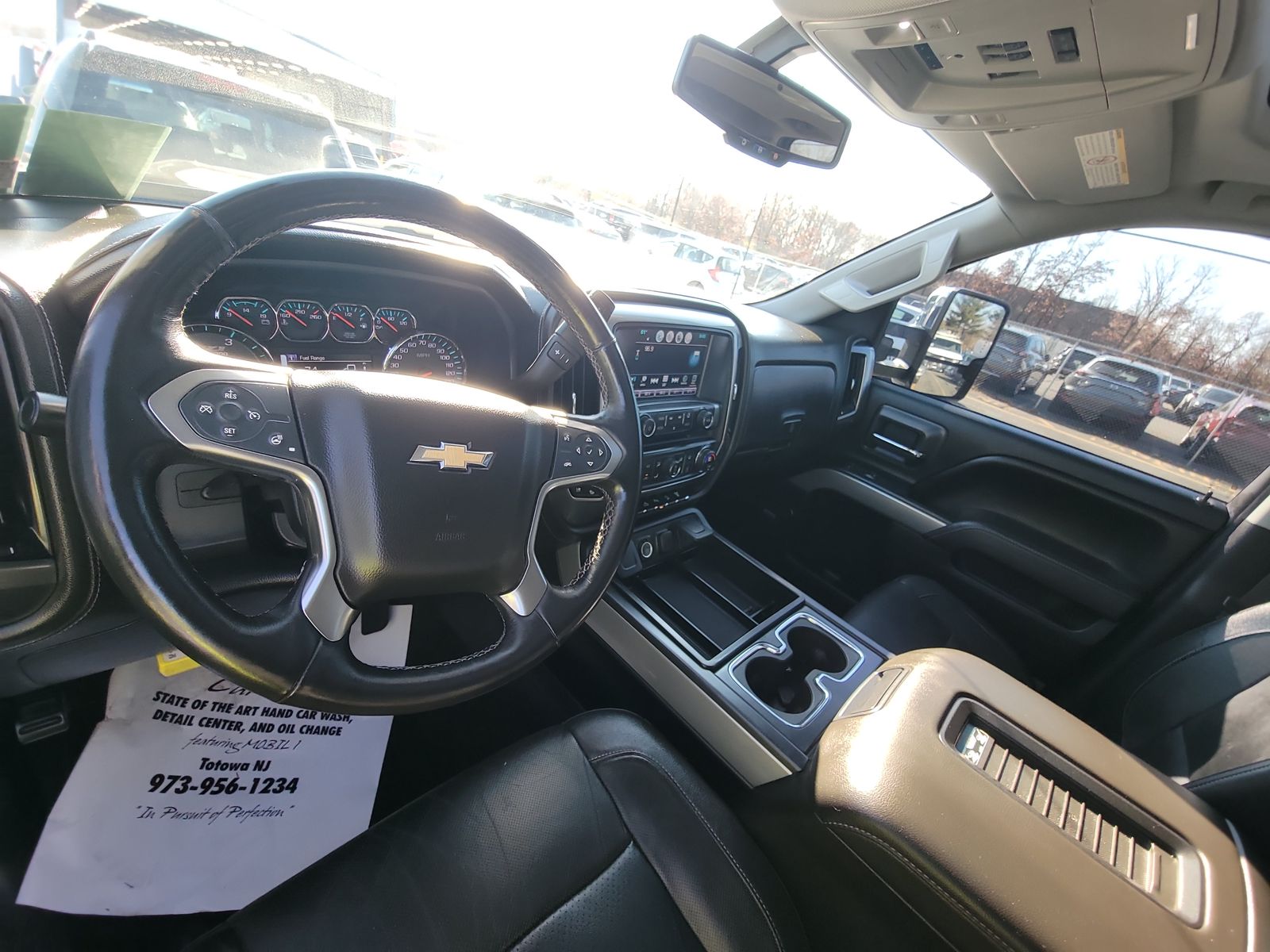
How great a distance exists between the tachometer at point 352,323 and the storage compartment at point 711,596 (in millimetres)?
952

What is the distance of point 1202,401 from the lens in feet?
6.39

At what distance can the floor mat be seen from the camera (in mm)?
1165

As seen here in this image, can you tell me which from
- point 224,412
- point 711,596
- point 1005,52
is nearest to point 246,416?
point 224,412

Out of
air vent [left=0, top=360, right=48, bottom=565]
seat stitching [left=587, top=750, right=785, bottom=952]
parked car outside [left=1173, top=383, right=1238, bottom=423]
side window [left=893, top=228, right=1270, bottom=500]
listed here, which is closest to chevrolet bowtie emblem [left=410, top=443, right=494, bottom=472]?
air vent [left=0, top=360, right=48, bottom=565]

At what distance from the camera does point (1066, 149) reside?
5.20 ft

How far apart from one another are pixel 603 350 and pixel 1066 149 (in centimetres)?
135

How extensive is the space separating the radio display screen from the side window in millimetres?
1156

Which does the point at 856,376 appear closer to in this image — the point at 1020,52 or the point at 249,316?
the point at 1020,52

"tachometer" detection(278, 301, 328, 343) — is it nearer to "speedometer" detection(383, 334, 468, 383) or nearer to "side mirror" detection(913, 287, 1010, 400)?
"speedometer" detection(383, 334, 468, 383)

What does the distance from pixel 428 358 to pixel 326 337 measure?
0.21 meters

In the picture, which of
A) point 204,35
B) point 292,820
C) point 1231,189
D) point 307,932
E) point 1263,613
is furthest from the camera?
point 1231,189

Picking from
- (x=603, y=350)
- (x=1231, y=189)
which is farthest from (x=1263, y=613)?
(x=603, y=350)

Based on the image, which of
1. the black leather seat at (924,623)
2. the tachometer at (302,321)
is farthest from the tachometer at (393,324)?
the black leather seat at (924,623)

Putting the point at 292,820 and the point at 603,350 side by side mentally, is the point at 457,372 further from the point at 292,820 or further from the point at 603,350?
the point at 292,820
